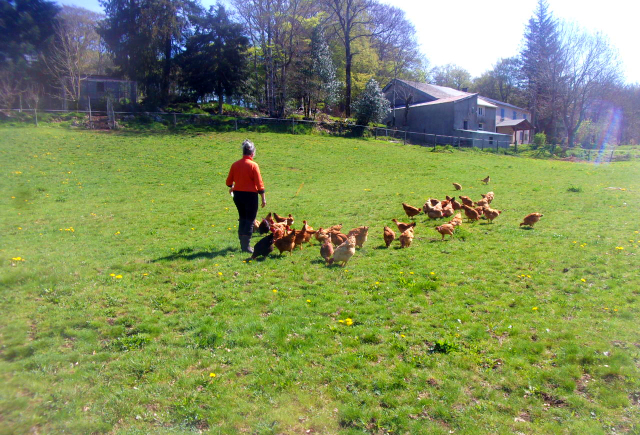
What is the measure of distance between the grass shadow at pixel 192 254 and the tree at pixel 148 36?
3484cm

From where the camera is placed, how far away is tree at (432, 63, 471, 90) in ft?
284

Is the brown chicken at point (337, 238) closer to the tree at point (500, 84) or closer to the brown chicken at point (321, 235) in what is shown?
the brown chicken at point (321, 235)

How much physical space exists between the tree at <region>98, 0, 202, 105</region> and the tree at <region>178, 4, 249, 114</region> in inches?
80.4

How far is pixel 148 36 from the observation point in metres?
37.8

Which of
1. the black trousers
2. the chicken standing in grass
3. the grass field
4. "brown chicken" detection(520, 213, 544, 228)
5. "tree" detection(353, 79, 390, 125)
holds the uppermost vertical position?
"tree" detection(353, 79, 390, 125)

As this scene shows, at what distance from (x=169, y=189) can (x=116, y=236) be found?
8.10 metres

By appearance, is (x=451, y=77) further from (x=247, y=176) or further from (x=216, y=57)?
(x=247, y=176)

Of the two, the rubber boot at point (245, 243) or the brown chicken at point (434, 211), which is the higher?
the brown chicken at point (434, 211)

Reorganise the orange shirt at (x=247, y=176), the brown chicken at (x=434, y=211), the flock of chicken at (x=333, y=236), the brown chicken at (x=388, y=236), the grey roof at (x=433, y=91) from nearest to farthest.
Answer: the flock of chicken at (x=333, y=236) → the orange shirt at (x=247, y=176) → the brown chicken at (x=388, y=236) → the brown chicken at (x=434, y=211) → the grey roof at (x=433, y=91)

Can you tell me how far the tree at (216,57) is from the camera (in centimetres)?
3838

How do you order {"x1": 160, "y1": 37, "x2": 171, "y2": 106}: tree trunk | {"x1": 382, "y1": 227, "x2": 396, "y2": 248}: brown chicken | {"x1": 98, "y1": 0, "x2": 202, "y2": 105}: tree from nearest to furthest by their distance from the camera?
{"x1": 382, "y1": 227, "x2": 396, "y2": 248}: brown chicken → {"x1": 98, "y1": 0, "x2": 202, "y2": 105}: tree → {"x1": 160, "y1": 37, "x2": 171, "y2": 106}: tree trunk

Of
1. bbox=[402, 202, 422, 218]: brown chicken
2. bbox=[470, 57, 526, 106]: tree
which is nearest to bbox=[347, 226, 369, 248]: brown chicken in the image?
bbox=[402, 202, 422, 218]: brown chicken

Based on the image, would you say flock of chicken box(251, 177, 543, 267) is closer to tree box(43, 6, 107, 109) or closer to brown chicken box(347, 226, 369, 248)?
brown chicken box(347, 226, 369, 248)

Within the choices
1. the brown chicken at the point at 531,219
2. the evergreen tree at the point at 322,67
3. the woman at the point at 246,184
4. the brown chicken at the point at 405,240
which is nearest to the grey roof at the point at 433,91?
the evergreen tree at the point at 322,67
